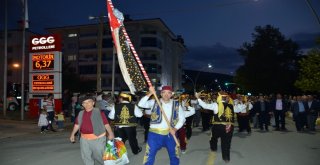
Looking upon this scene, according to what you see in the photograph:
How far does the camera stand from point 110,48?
69000 mm

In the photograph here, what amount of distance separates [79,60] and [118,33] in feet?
217

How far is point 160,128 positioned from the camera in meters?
6.82

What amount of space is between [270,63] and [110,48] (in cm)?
2764

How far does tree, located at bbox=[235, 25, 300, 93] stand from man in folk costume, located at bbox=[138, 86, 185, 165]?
169 ft

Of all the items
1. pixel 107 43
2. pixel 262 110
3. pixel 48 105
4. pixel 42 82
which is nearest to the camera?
pixel 48 105

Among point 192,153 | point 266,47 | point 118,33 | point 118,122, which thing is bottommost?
point 192,153

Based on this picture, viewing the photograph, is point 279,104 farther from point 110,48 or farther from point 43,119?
point 110,48

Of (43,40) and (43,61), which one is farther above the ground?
(43,40)

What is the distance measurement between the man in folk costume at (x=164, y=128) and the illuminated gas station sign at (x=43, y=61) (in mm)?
18133

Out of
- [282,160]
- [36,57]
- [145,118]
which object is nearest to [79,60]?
[36,57]

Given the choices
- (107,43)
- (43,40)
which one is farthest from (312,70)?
(107,43)

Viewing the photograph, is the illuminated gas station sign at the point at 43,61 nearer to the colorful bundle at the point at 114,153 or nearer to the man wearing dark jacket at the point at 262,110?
the man wearing dark jacket at the point at 262,110

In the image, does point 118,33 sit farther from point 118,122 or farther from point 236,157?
point 236,157

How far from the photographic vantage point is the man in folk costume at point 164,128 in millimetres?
6684
